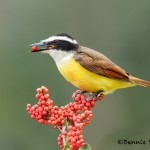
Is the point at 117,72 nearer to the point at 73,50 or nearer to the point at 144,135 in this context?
the point at 73,50

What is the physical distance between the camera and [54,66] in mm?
14023

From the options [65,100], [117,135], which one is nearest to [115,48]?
[65,100]

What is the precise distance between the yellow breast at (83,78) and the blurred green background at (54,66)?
10.6 feet

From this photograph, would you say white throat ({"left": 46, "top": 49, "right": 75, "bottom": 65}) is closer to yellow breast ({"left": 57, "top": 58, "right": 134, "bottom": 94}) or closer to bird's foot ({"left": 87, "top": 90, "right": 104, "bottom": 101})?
yellow breast ({"left": 57, "top": 58, "right": 134, "bottom": 94})

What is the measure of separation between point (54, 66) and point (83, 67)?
5.85 m

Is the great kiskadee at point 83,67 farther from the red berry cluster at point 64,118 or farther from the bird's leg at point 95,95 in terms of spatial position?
the red berry cluster at point 64,118

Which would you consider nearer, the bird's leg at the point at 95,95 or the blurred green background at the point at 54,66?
the bird's leg at the point at 95,95

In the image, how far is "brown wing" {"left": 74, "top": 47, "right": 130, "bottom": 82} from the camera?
820 cm

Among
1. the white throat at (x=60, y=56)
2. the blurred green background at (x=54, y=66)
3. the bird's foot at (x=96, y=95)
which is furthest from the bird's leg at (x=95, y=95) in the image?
the blurred green background at (x=54, y=66)

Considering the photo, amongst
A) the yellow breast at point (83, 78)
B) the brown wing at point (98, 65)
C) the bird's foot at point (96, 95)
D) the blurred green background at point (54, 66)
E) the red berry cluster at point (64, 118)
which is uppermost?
the blurred green background at point (54, 66)

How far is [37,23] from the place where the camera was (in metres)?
14.9

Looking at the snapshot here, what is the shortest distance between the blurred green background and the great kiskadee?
315cm

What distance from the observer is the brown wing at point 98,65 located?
26.9 ft

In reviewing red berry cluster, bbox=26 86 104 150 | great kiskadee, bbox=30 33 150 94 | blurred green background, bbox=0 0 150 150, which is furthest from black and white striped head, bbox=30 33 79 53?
blurred green background, bbox=0 0 150 150
